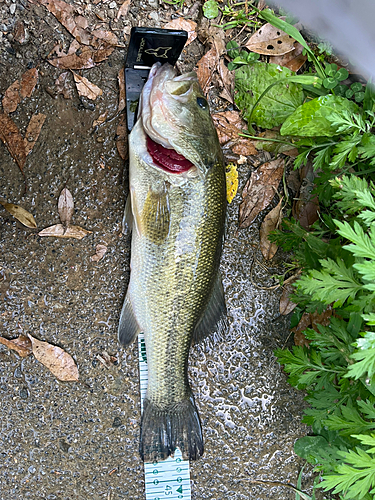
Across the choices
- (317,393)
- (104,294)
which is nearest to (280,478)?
(317,393)

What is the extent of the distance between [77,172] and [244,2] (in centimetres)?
158

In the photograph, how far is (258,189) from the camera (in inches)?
101

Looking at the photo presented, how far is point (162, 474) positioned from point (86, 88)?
251cm

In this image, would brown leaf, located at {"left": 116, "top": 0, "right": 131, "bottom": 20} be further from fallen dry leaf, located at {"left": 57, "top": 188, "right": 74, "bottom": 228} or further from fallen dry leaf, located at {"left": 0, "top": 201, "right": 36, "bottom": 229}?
fallen dry leaf, located at {"left": 0, "top": 201, "right": 36, "bottom": 229}

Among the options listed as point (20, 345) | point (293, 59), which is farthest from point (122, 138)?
point (20, 345)

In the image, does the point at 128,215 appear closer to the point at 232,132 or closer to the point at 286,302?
the point at 232,132

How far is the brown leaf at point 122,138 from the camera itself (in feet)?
7.84

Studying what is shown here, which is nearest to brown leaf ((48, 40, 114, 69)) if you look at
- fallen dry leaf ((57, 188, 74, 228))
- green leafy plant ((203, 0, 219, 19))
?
green leafy plant ((203, 0, 219, 19))

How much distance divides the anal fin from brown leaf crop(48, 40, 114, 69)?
149cm

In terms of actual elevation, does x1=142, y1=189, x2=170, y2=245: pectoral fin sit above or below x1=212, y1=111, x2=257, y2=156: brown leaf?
below

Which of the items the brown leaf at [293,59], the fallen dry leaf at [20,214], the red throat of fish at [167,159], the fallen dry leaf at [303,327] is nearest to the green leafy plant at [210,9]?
the brown leaf at [293,59]

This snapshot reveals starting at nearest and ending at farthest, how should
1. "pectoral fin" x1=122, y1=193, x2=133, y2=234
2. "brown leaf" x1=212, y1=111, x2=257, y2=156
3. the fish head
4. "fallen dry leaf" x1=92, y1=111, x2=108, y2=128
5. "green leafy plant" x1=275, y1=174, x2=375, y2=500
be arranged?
"green leafy plant" x1=275, y1=174, x2=375, y2=500
the fish head
"pectoral fin" x1=122, y1=193, x2=133, y2=234
"fallen dry leaf" x1=92, y1=111, x2=108, y2=128
"brown leaf" x1=212, y1=111, x2=257, y2=156

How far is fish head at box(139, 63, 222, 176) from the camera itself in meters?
2.00

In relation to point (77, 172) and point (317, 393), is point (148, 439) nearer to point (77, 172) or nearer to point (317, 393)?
point (317, 393)
